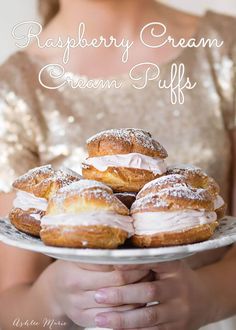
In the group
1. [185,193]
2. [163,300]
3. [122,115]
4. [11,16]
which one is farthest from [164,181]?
[11,16]

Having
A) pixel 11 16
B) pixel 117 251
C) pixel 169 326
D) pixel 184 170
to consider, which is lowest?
pixel 169 326

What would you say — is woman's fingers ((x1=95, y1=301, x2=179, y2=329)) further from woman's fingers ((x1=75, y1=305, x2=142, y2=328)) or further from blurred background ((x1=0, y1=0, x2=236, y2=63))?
blurred background ((x1=0, y1=0, x2=236, y2=63))

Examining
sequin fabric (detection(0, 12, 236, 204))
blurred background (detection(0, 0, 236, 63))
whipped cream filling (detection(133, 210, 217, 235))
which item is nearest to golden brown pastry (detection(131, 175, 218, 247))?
whipped cream filling (detection(133, 210, 217, 235))

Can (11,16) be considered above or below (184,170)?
above

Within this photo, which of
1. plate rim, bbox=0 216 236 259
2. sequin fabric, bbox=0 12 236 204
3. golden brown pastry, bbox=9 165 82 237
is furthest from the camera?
sequin fabric, bbox=0 12 236 204

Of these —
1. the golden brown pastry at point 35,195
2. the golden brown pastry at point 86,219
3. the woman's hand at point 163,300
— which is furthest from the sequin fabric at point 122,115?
the golden brown pastry at point 86,219

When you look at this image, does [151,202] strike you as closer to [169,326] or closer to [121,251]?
[121,251]

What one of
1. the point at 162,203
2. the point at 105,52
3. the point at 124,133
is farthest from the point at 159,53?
the point at 162,203
